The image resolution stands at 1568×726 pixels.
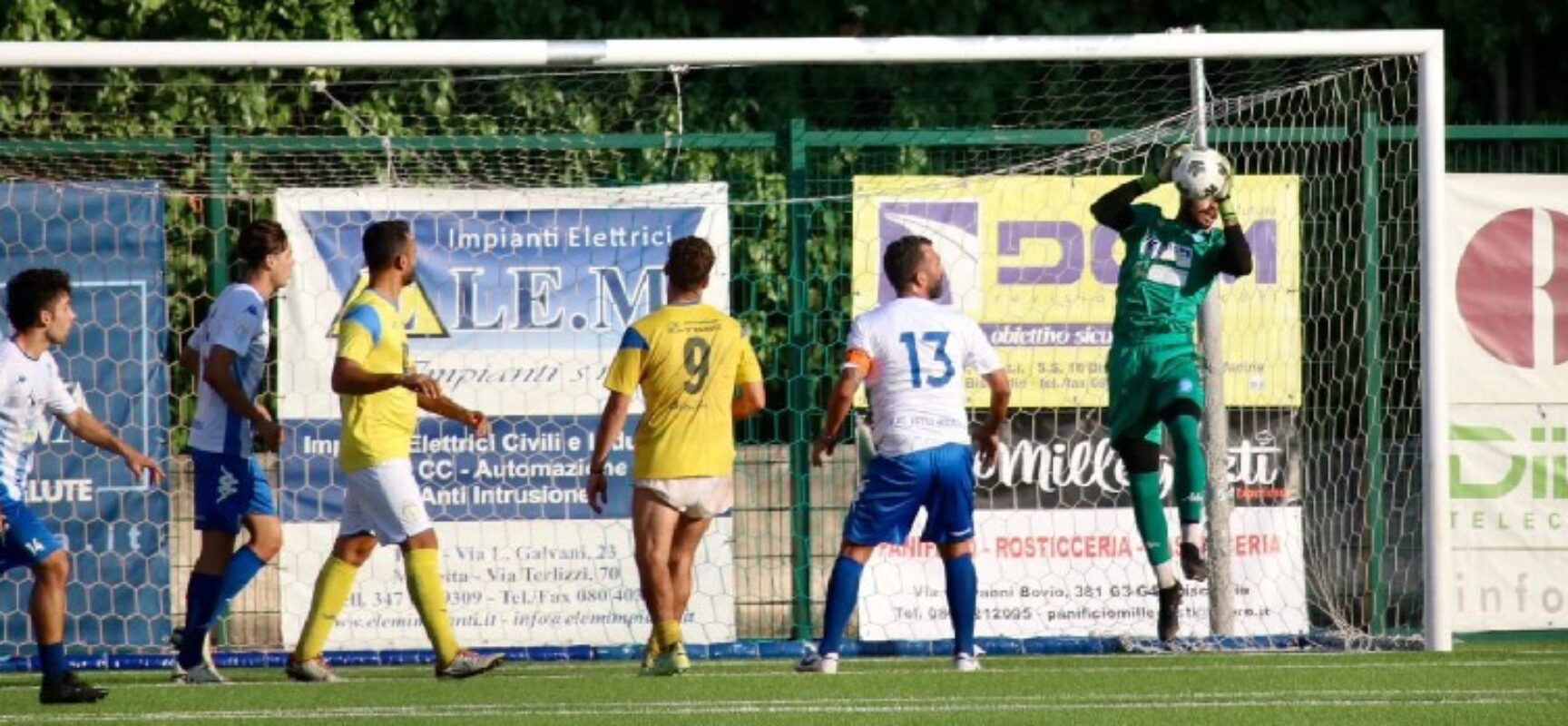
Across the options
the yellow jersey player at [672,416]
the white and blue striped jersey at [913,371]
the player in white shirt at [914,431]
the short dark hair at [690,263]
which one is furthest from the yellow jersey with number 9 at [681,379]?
the white and blue striped jersey at [913,371]

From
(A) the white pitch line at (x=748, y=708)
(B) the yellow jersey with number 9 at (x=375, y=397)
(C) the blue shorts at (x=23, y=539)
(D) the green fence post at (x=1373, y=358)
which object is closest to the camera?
(A) the white pitch line at (x=748, y=708)

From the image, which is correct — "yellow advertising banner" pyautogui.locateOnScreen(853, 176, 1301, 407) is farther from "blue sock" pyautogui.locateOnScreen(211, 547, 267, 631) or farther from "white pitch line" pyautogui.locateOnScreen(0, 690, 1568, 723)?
"white pitch line" pyautogui.locateOnScreen(0, 690, 1568, 723)

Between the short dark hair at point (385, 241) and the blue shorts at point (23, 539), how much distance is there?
1718 millimetres

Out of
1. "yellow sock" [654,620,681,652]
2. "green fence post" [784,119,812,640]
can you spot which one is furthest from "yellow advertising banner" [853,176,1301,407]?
"yellow sock" [654,620,681,652]

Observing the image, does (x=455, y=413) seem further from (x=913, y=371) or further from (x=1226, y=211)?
(x=1226, y=211)

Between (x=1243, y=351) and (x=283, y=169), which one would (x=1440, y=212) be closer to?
(x=1243, y=351)

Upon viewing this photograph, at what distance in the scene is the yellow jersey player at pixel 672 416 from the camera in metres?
11.4

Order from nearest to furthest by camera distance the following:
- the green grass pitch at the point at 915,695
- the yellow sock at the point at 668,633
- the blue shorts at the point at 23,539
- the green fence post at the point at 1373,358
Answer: the green grass pitch at the point at 915,695, the blue shorts at the point at 23,539, the yellow sock at the point at 668,633, the green fence post at the point at 1373,358

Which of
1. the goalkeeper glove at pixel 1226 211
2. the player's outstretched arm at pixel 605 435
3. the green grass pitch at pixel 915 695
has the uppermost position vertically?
the goalkeeper glove at pixel 1226 211

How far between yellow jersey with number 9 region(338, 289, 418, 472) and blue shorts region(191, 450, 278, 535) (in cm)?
60

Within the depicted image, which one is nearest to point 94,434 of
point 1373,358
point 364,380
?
point 364,380

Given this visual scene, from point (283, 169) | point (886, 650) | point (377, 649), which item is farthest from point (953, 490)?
point (283, 169)

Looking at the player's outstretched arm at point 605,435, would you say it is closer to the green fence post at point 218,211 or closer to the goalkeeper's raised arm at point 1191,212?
the goalkeeper's raised arm at point 1191,212

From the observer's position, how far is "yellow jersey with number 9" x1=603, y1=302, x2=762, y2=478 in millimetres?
11352
